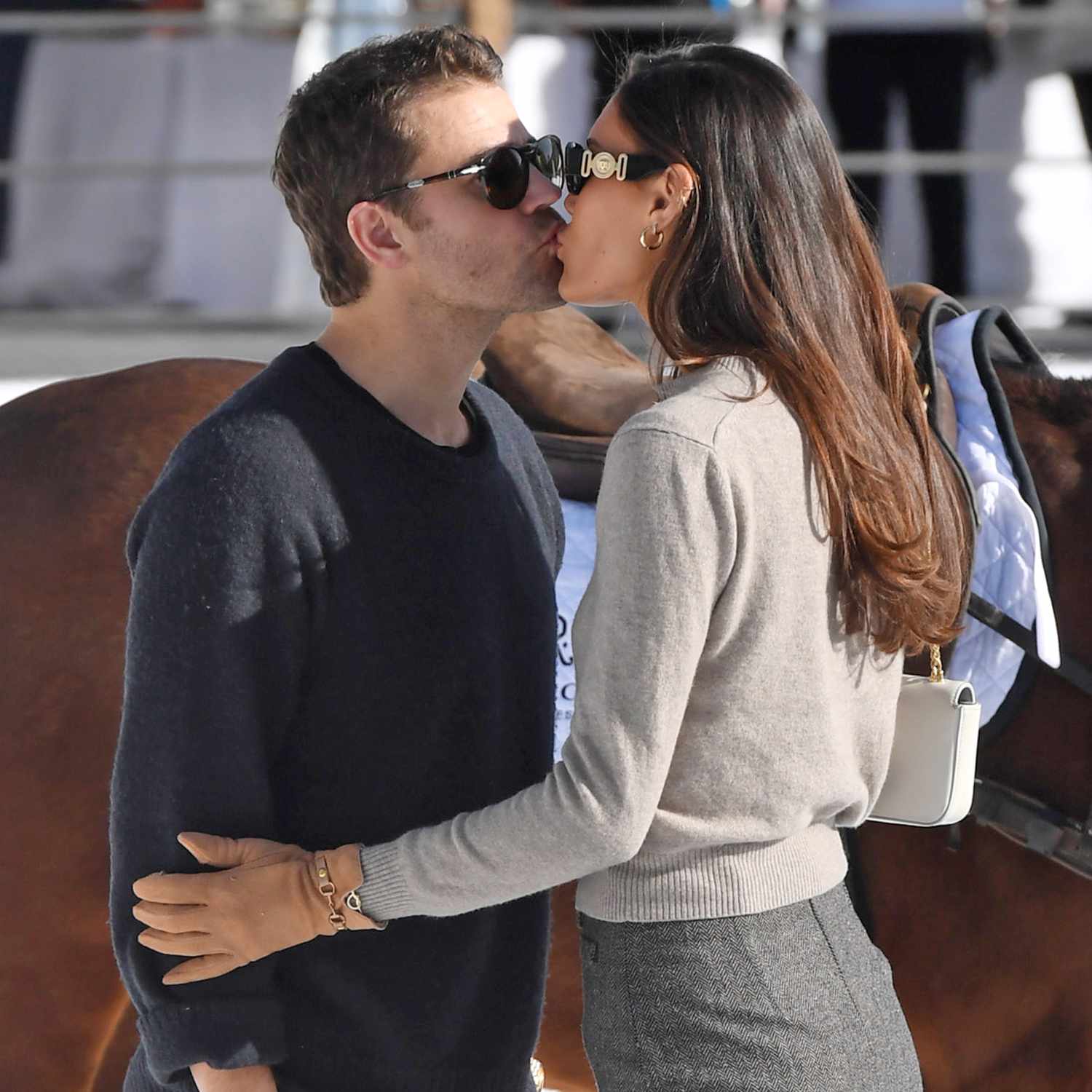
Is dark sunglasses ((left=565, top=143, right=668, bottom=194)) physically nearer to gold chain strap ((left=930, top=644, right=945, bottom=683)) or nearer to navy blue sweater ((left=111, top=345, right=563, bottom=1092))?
navy blue sweater ((left=111, top=345, right=563, bottom=1092))

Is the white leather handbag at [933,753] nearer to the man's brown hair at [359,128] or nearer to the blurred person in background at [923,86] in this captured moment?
the man's brown hair at [359,128]

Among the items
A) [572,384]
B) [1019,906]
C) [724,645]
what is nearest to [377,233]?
[724,645]

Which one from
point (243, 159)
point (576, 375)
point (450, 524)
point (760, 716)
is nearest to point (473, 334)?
point (450, 524)

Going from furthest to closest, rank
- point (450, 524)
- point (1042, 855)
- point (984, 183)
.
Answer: point (984, 183)
point (1042, 855)
point (450, 524)

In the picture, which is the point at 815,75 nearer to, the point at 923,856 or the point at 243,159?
the point at 243,159

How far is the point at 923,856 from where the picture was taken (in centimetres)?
171

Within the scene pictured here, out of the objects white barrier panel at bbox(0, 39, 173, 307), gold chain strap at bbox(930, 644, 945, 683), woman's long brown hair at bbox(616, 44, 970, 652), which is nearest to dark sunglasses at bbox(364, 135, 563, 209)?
woman's long brown hair at bbox(616, 44, 970, 652)

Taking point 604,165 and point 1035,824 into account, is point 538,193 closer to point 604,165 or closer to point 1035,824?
point 604,165

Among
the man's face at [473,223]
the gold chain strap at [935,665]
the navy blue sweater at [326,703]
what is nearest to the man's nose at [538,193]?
the man's face at [473,223]

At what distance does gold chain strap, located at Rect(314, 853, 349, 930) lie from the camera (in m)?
1.08

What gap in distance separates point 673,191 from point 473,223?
0.22 metres

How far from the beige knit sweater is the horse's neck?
0.63 metres

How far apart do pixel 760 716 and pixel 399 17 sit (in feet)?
13.0

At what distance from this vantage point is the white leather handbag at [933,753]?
123cm
